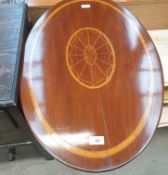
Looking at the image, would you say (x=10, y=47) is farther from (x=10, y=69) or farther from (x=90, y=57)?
(x=90, y=57)

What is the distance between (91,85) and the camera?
0.97 metres

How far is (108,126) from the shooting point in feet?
2.91

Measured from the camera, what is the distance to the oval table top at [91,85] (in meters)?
0.84

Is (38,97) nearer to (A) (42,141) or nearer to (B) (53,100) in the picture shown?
(B) (53,100)

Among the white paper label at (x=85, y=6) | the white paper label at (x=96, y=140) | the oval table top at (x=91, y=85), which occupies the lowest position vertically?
the white paper label at (x=96, y=140)

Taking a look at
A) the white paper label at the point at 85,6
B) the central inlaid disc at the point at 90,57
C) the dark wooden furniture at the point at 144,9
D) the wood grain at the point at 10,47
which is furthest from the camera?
the dark wooden furniture at the point at 144,9

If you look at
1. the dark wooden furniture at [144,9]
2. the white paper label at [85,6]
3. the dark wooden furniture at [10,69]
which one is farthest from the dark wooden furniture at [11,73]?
the white paper label at [85,6]

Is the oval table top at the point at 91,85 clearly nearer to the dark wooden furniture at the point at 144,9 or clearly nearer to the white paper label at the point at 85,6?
the white paper label at the point at 85,6

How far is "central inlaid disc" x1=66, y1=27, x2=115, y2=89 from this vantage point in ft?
3.23

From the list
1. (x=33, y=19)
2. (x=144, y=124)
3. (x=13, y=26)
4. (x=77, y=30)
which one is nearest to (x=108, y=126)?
(x=144, y=124)

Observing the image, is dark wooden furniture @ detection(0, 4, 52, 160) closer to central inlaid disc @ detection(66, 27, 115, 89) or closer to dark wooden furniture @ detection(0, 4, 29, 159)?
dark wooden furniture @ detection(0, 4, 29, 159)

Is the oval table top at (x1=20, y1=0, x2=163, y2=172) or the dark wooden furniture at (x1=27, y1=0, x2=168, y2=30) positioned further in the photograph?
the dark wooden furniture at (x1=27, y1=0, x2=168, y2=30)

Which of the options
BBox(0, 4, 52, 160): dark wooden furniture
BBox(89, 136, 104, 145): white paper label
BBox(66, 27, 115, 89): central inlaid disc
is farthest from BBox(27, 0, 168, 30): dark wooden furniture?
BBox(89, 136, 104, 145): white paper label

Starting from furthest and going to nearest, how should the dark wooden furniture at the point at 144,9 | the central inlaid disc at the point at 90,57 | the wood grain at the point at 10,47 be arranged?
the dark wooden furniture at the point at 144,9 → the central inlaid disc at the point at 90,57 → the wood grain at the point at 10,47
